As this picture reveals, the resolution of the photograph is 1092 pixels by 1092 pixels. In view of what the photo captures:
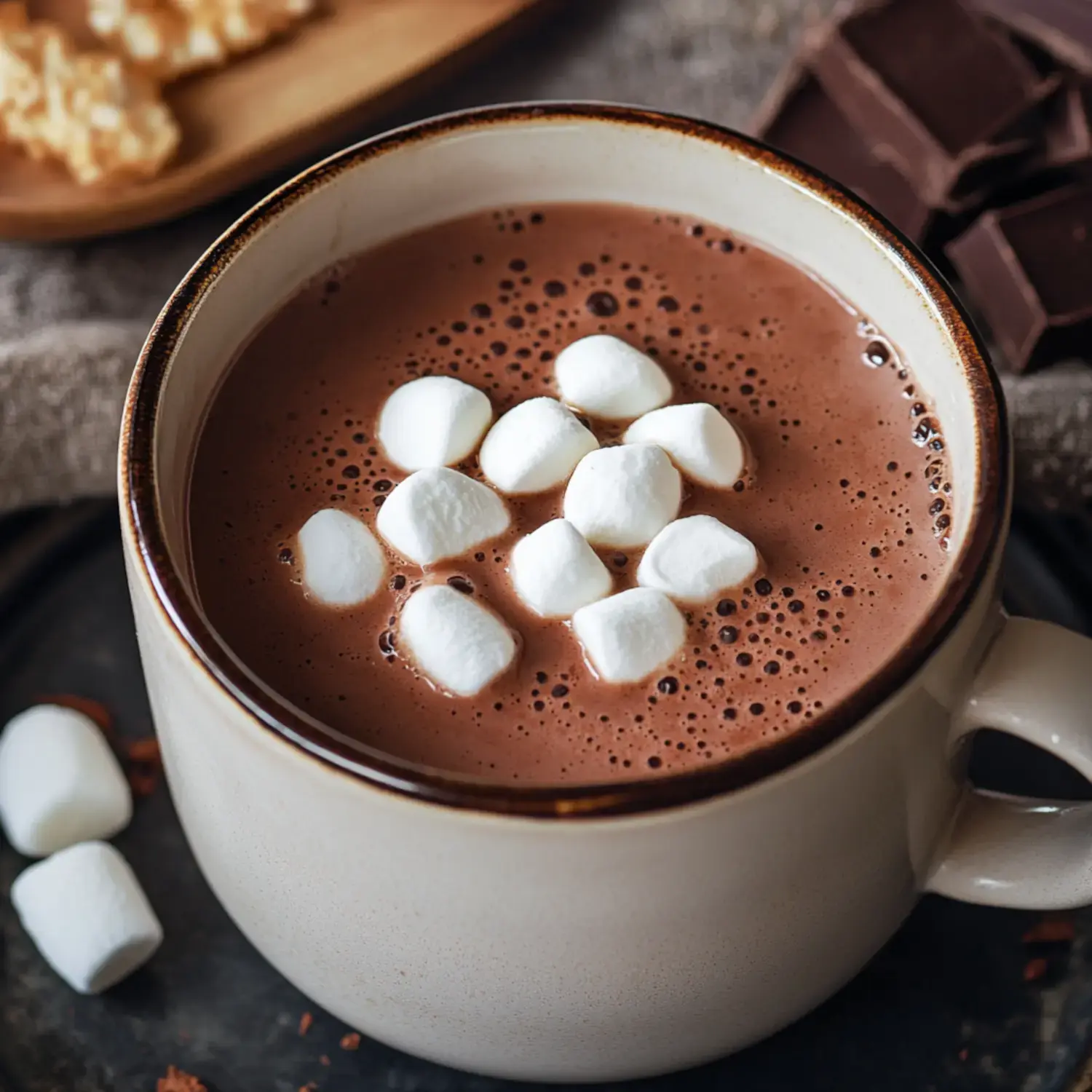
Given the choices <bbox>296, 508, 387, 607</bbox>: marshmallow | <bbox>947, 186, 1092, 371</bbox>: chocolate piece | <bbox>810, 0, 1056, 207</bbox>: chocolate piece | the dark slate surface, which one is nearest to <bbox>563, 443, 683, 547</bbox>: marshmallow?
<bbox>296, 508, 387, 607</bbox>: marshmallow

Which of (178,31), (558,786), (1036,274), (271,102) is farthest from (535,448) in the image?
(178,31)

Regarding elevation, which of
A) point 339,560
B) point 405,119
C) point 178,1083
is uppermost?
point 339,560

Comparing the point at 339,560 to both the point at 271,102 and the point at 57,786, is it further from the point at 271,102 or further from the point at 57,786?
the point at 271,102

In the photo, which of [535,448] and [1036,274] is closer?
[535,448]

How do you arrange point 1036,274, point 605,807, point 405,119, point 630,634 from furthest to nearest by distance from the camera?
point 405,119
point 1036,274
point 630,634
point 605,807

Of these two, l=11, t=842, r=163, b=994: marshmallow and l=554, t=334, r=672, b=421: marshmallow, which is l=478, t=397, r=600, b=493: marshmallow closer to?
l=554, t=334, r=672, b=421: marshmallow

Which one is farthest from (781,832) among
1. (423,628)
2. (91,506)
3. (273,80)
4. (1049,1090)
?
(273,80)

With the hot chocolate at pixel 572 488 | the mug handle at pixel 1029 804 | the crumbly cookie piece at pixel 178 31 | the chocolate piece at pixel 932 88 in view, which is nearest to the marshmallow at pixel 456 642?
the hot chocolate at pixel 572 488

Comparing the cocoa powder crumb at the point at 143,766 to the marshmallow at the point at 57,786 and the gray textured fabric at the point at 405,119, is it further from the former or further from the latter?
the gray textured fabric at the point at 405,119

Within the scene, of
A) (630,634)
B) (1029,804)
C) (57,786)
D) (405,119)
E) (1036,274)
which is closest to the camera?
(630,634)
